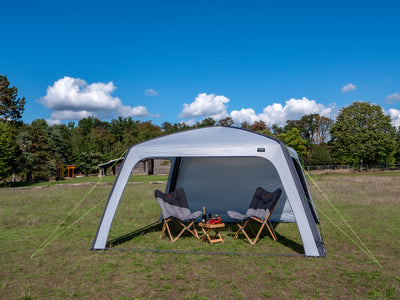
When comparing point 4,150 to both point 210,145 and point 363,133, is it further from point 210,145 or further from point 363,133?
point 363,133

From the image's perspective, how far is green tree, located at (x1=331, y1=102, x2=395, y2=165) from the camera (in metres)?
33.0

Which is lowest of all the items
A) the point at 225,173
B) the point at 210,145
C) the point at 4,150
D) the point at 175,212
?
the point at 175,212

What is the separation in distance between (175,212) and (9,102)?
106 ft

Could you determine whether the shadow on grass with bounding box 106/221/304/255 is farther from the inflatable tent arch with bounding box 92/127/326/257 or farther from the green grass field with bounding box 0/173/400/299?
the inflatable tent arch with bounding box 92/127/326/257

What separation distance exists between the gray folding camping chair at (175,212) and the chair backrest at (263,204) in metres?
0.99

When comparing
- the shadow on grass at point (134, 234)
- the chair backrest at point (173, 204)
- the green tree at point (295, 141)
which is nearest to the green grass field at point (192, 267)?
the shadow on grass at point (134, 234)

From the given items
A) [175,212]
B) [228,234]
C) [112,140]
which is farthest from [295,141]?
[175,212]

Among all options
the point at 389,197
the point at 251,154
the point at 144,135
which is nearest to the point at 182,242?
the point at 251,154

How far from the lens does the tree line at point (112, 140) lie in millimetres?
25219

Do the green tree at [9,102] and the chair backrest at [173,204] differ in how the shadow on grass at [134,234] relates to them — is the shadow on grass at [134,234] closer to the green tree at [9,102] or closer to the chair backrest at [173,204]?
the chair backrest at [173,204]

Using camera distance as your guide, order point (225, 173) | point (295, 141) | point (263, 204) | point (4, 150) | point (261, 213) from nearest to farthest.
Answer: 1. point (261, 213)
2. point (263, 204)
3. point (225, 173)
4. point (4, 150)
5. point (295, 141)

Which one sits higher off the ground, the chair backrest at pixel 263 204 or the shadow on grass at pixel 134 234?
the chair backrest at pixel 263 204

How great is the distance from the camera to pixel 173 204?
663 cm

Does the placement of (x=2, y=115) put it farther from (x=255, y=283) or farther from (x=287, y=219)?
(x=255, y=283)
